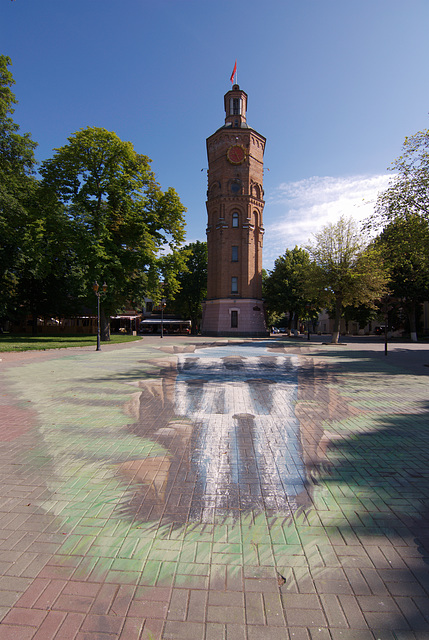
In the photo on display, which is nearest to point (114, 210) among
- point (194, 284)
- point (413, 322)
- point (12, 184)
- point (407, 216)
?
point (12, 184)

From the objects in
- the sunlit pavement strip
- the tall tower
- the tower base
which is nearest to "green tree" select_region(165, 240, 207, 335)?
the tall tower

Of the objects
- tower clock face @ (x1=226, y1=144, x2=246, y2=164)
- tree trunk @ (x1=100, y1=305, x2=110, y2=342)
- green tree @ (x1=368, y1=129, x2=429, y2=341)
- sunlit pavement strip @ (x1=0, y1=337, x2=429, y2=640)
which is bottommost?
sunlit pavement strip @ (x1=0, y1=337, x2=429, y2=640)

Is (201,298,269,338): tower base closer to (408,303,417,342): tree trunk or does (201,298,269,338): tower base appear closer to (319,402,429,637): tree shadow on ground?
(408,303,417,342): tree trunk

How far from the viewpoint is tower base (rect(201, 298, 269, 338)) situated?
4325 cm

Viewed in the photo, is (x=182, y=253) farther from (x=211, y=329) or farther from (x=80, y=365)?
Answer: (x=211, y=329)

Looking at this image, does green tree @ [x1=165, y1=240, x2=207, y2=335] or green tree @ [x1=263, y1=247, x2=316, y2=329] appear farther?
green tree @ [x1=165, y1=240, x2=207, y2=335]

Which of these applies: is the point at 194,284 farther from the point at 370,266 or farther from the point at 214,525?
the point at 214,525

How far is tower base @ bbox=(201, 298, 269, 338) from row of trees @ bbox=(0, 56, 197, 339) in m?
16.6

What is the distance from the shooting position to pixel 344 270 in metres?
28.7

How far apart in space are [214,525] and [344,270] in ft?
95.1

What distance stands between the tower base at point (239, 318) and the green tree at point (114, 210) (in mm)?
17996

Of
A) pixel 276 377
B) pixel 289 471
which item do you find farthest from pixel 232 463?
pixel 276 377

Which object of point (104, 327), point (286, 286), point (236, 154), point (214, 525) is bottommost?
point (214, 525)

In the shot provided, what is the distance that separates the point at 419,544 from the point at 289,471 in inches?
57.7
